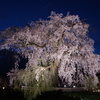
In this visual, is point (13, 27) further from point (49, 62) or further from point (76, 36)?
point (76, 36)

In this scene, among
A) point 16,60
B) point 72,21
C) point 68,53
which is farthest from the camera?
point 16,60

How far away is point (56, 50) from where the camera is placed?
10.4 metres

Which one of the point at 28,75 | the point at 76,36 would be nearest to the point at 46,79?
the point at 28,75

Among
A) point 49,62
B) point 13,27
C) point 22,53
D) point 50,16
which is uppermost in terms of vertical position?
point 50,16

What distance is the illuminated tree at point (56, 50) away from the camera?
9.88 metres

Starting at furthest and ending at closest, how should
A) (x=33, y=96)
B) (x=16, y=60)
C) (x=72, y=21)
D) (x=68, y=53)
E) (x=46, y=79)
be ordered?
(x=16, y=60) < (x=72, y=21) < (x=68, y=53) < (x=46, y=79) < (x=33, y=96)

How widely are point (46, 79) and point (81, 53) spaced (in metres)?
2.97

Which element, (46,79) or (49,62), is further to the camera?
(49,62)

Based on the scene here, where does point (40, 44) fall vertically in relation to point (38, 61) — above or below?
above

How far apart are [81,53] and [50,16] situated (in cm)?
362

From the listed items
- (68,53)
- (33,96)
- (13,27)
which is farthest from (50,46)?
(33,96)

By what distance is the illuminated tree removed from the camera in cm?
988

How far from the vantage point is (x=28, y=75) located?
30.3ft

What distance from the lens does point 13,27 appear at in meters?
11.0
